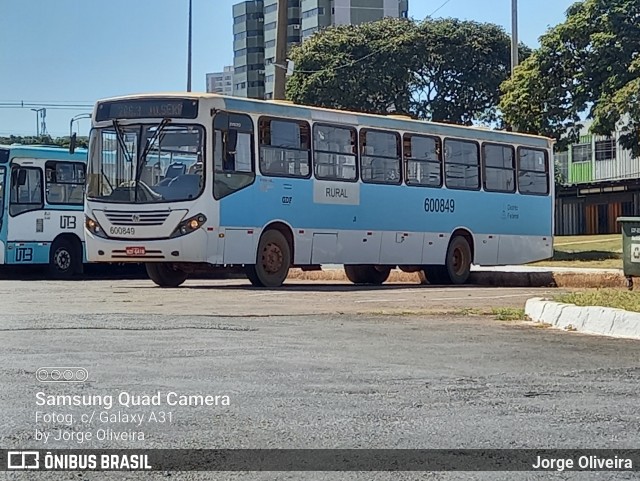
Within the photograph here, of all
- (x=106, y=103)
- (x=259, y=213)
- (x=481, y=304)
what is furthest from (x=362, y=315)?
(x=106, y=103)

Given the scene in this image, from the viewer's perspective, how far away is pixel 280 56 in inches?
Result: 1152

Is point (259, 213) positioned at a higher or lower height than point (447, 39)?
lower

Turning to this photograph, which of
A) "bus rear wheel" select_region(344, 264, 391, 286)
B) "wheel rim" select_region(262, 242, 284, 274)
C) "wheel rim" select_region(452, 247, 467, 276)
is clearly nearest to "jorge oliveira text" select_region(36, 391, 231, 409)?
"wheel rim" select_region(262, 242, 284, 274)

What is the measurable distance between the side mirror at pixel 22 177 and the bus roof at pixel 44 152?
0.36 metres

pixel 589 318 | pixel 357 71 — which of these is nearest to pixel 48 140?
pixel 357 71

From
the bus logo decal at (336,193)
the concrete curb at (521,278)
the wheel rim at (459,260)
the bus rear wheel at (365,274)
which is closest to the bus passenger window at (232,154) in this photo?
the bus logo decal at (336,193)

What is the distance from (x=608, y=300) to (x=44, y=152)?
1626cm

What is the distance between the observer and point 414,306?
1469cm

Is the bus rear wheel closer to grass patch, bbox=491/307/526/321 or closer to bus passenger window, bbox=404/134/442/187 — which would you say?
bus passenger window, bbox=404/134/442/187

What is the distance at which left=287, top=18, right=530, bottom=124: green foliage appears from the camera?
190 feet

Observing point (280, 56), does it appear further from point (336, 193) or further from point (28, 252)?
point (336, 193)

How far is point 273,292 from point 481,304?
361 cm

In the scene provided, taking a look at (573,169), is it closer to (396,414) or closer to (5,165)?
(5,165)

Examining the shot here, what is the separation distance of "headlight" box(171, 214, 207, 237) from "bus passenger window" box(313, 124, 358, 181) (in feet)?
10.0
